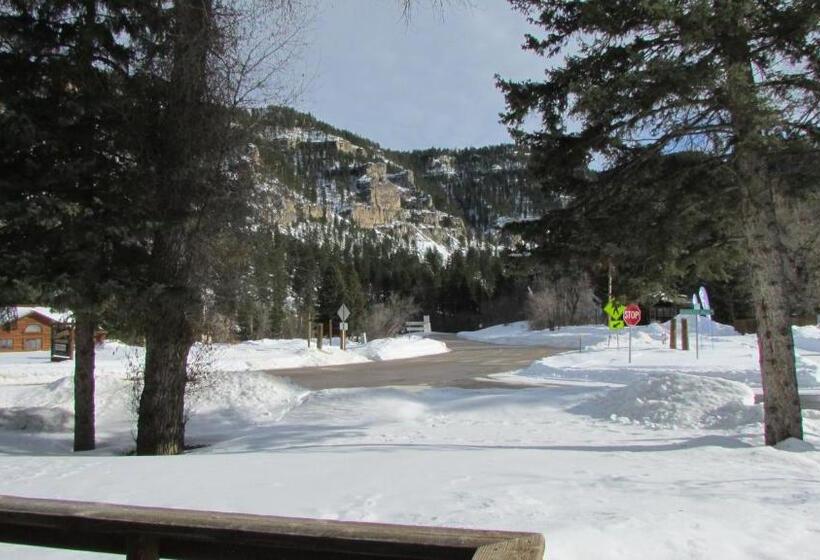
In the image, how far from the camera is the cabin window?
1692 inches

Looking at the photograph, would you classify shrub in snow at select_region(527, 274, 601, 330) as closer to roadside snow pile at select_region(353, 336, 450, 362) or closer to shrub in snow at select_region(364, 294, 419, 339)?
shrub in snow at select_region(364, 294, 419, 339)

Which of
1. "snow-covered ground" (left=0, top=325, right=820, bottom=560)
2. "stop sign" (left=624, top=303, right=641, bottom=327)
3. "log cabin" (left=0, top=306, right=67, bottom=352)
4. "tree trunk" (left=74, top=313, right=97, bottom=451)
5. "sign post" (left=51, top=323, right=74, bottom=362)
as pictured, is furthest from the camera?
"log cabin" (left=0, top=306, right=67, bottom=352)

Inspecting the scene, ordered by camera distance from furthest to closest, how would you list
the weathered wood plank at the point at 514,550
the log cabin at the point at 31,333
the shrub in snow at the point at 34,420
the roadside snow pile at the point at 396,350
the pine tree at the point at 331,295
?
the pine tree at the point at 331,295, the log cabin at the point at 31,333, the roadside snow pile at the point at 396,350, the shrub in snow at the point at 34,420, the weathered wood plank at the point at 514,550

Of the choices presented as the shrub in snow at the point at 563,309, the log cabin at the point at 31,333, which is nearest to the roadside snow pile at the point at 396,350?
the log cabin at the point at 31,333

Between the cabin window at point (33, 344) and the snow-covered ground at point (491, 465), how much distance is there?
1189 inches

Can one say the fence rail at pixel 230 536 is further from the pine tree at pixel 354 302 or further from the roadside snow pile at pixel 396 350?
the pine tree at pixel 354 302

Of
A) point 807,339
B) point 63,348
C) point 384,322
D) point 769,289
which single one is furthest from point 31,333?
point 807,339

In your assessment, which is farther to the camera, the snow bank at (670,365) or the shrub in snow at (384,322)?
the shrub in snow at (384,322)

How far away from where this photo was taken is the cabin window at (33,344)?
4297cm

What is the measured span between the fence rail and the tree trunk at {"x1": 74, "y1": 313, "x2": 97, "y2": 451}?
407 inches

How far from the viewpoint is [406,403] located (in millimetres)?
15195

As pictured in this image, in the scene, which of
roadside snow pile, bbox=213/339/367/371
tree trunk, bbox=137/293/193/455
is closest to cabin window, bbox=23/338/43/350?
roadside snow pile, bbox=213/339/367/371

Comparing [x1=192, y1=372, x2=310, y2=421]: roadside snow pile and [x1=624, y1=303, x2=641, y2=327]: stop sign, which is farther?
[x1=624, y1=303, x2=641, y2=327]: stop sign

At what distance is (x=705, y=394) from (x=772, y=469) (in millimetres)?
5739
